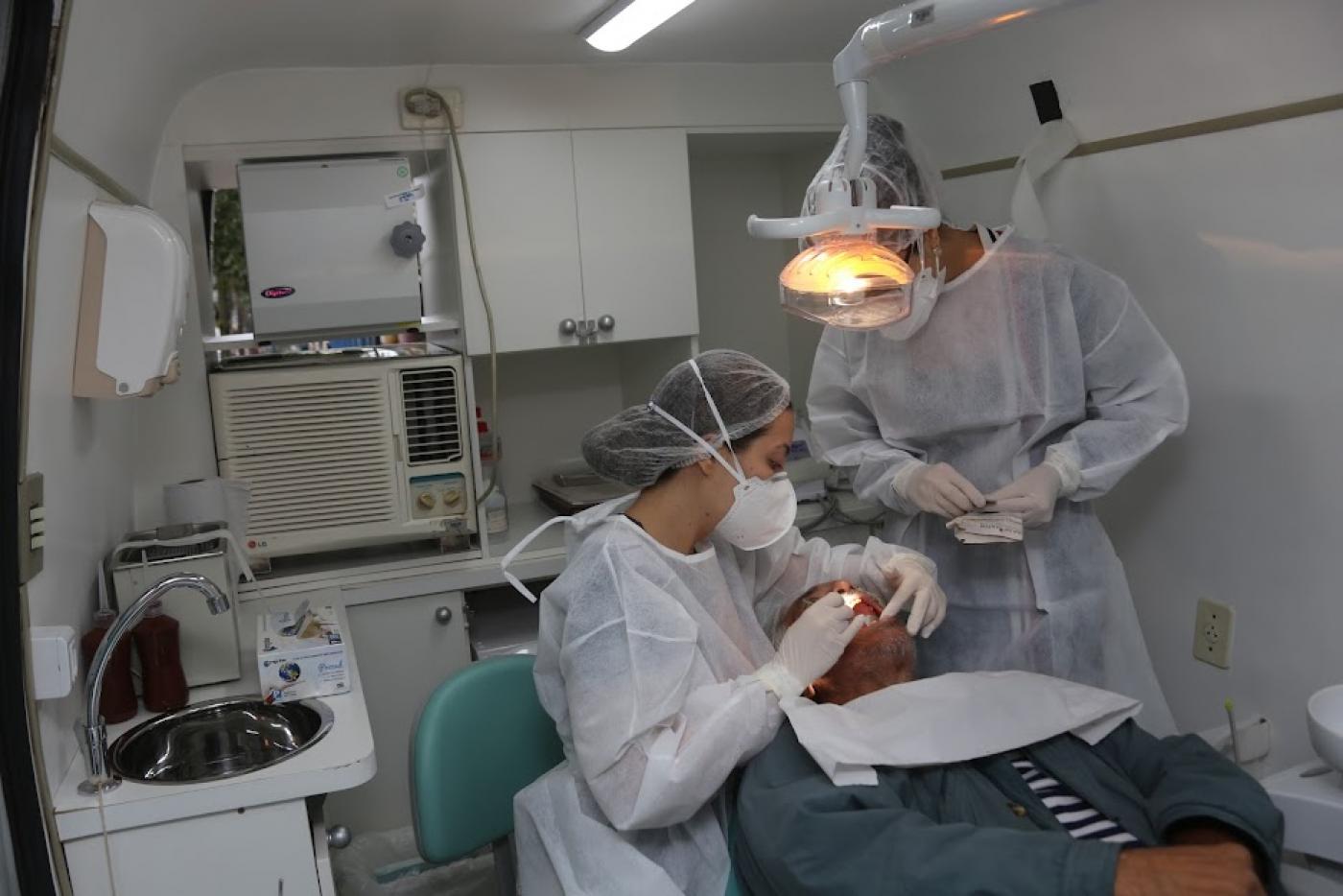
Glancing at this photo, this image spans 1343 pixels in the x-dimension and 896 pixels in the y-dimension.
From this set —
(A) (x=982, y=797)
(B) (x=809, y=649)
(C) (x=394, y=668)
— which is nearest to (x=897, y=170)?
(B) (x=809, y=649)

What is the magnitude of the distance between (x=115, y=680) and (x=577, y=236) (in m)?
1.57

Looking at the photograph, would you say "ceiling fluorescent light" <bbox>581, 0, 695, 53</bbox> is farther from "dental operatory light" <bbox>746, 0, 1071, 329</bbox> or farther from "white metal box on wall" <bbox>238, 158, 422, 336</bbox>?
"dental operatory light" <bbox>746, 0, 1071, 329</bbox>

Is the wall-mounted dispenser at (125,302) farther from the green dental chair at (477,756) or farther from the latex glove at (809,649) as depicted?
the latex glove at (809,649)

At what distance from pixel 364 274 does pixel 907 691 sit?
1800mm

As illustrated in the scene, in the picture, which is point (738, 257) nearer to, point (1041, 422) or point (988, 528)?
point (1041, 422)

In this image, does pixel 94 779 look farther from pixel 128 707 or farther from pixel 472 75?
pixel 472 75

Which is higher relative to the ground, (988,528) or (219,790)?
(988,528)

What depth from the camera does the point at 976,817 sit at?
4.96ft

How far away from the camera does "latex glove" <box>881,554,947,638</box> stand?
184 cm

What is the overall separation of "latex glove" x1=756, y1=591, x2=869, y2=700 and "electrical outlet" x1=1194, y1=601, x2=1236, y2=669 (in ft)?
3.78

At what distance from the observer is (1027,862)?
4.29ft

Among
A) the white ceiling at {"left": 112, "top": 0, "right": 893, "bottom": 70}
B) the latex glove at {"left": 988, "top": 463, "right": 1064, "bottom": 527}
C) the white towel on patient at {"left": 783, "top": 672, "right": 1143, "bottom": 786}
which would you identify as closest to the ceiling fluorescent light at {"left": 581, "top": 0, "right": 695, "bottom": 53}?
the white ceiling at {"left": 112, "top": 0, "right": 893, "bottom": 70}

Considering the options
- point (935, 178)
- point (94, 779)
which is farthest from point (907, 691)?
point (94, 779)

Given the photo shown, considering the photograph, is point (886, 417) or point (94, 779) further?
point (886, 417)
